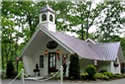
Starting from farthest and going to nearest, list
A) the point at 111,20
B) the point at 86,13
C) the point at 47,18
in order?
1. the point at 86,13
2. the point at 111,20
3. the point at 47,18

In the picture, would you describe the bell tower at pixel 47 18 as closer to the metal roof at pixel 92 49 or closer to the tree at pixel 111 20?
the metal roof at pixel 92 49

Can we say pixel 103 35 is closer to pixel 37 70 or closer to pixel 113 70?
pixel 113 70

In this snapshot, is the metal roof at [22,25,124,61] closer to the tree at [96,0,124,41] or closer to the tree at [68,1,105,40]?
the tree at [68,1,105,40]

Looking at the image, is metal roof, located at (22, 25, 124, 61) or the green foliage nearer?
the green foliage

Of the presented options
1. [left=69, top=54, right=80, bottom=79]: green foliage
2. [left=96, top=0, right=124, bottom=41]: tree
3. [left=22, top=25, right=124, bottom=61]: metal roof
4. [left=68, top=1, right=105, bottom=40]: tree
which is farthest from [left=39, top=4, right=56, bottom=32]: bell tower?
[left=96, top=0, right=124, bottom=41]: tree

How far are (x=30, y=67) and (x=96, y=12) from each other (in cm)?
1483

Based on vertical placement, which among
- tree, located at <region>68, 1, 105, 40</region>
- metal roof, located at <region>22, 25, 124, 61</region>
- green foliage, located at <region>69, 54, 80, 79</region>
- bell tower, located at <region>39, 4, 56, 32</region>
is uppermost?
tree, located at <region>68, 1, 105, 40</region>

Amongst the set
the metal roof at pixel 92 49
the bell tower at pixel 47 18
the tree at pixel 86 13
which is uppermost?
the tree at pixel 86 13

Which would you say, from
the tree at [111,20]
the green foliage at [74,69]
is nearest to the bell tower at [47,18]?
the green foliage at [74,69]

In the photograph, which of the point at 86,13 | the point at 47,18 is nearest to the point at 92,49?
the point at 47,18

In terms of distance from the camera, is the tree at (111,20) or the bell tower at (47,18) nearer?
the bell tower at (47,18)

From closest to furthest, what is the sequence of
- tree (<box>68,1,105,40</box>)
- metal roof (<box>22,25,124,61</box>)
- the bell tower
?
metal roof (<box>22,25,124,61</box>), the bell tower, tree (<box>68,1,105,40</box>)

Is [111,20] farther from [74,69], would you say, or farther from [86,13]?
[74,69]

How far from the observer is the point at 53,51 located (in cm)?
1444
